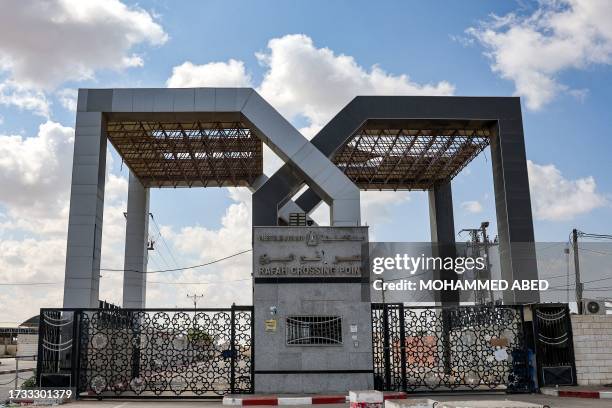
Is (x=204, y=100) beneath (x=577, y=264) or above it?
above

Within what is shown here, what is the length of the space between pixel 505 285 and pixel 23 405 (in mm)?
13690

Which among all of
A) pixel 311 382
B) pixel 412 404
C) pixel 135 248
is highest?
pixel 135 248

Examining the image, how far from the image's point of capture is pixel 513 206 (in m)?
18.7

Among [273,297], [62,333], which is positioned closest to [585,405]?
[273,297]

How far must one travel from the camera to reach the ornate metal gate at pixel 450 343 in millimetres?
15745

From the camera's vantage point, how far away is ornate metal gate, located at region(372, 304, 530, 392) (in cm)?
1574

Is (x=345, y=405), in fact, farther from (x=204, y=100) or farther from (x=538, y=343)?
(x=204, y=100)

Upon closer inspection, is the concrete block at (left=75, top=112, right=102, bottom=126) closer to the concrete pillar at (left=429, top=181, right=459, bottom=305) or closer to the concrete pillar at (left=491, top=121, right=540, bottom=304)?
the concrete pillar at (left=491, top=121, right=540, bottom=304)

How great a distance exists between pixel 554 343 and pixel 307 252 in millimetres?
7400

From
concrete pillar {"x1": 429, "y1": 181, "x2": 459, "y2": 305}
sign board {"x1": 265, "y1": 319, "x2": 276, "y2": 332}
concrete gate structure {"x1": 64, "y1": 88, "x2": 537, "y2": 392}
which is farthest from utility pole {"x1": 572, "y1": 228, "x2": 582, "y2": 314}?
sign board {"x1": 265, "y1": 319, "x2": 276, "y2": 332}

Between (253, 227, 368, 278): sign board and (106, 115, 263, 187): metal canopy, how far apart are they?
4255 mm

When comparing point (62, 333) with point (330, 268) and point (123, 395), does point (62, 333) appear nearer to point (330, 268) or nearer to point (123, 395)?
point (123, 395)

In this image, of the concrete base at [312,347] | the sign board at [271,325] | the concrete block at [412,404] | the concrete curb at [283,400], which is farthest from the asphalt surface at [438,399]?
the concrete block at [412,404]

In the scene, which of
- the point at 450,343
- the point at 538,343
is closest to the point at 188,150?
the point at 450,343
